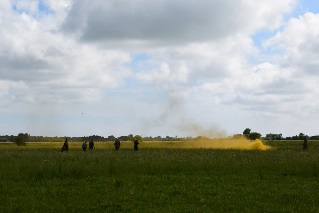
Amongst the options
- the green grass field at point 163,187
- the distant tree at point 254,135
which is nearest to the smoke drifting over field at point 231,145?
the green grass field at point 163,187

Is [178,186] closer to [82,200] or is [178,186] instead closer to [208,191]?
[208,191]

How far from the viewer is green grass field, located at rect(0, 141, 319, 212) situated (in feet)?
52.6

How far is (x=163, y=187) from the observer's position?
2077cm

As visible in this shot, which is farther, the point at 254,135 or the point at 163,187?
the point at 254,135

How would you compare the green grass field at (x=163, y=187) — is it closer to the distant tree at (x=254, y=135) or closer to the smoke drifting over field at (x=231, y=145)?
the smoke drifting over field at (x=231, y=145)

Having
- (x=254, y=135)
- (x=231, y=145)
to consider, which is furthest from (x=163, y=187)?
(x=254, y=135)

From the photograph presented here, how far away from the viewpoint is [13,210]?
15.2m

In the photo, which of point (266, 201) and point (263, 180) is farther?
point (263, 180)

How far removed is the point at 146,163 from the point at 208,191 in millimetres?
10949

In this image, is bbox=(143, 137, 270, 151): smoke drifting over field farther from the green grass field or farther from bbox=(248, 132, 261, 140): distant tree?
bbox=(248, 132, 261, 140): distant tree

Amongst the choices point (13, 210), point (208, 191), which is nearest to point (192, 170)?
point (208, 191)

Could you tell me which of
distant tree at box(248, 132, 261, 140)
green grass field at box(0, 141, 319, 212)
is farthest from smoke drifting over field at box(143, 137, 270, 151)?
distant tree at box(248, 132, 261, 140)

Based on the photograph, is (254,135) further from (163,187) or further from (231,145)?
(163,187)

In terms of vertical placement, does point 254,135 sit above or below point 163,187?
above
